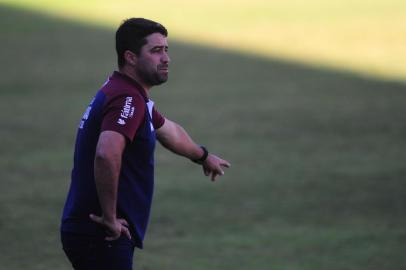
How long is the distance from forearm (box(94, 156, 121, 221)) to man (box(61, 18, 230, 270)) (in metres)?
0.09

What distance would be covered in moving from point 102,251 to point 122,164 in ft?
1.53

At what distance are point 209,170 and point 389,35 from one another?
17.6 m

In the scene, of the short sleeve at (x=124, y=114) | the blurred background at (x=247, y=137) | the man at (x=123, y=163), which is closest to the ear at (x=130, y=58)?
the man at (x=123, y=163)

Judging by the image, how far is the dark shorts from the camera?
5108 millimetres

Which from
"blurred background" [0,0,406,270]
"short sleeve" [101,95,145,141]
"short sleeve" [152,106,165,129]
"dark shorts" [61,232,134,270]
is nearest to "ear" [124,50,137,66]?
"short sleeve" [101,95,145,141]

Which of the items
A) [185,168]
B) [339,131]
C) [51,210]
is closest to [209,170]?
[51,210]

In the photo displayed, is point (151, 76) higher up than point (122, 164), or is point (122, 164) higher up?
point (151, 76)

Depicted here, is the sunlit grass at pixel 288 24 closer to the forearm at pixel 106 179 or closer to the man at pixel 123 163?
the man at pixel 123 163

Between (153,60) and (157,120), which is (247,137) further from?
(153,60)

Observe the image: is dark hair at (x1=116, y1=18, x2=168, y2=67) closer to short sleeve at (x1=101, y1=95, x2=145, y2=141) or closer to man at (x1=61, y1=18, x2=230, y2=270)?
man at (x1=61, y1=18, x2=230, y2=270)

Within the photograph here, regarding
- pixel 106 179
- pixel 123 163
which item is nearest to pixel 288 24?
pixel 123 163

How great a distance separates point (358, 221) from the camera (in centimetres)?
907

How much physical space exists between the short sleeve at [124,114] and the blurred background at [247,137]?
304 centimetres

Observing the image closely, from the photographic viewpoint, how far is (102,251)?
5.12 metres
